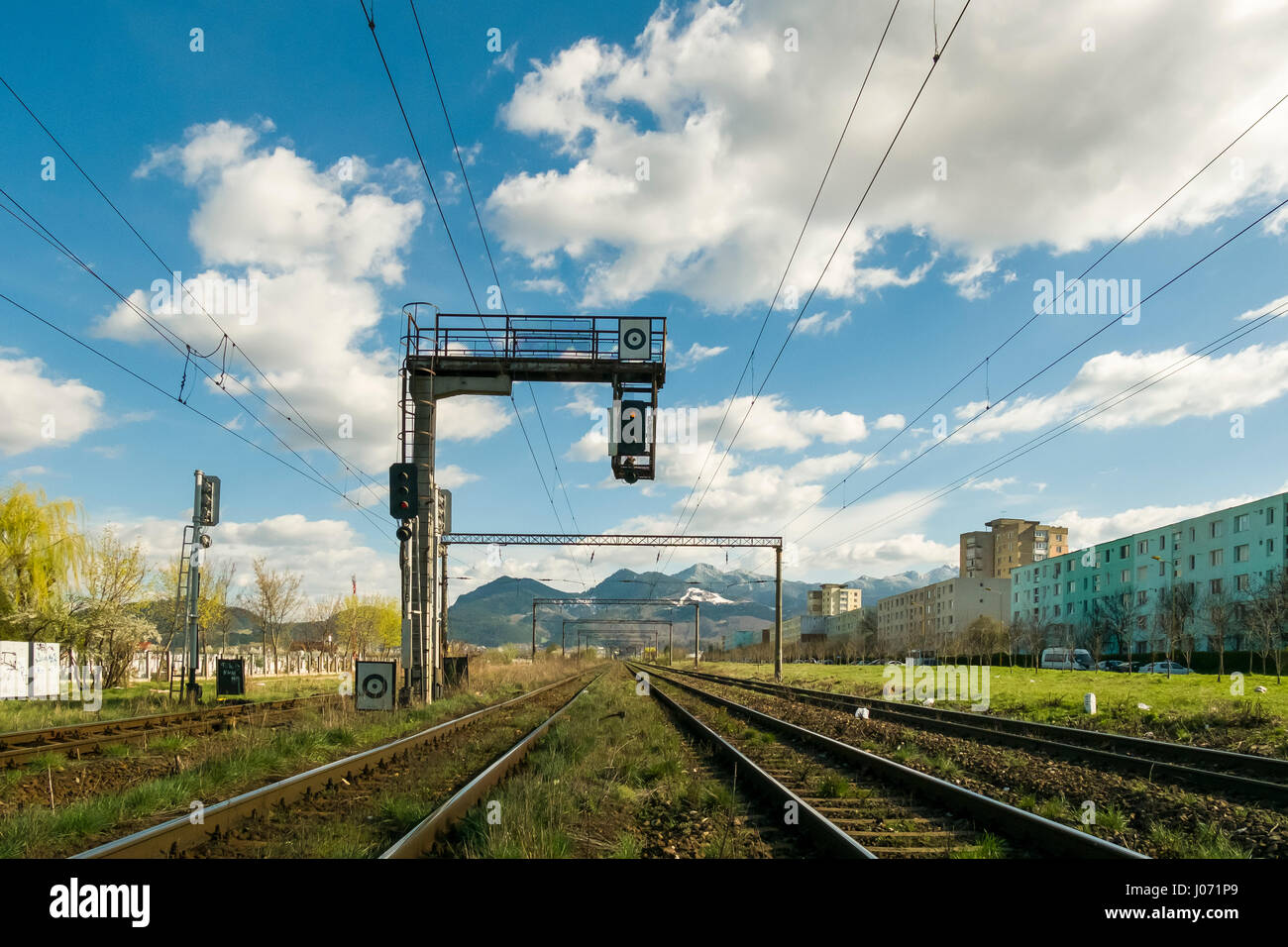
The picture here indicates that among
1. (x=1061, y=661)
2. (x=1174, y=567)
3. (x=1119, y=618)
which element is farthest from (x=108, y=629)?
(x=1174, y=567)

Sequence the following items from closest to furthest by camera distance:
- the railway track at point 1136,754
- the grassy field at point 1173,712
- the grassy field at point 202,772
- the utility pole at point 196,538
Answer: the grassy field at point 202,772 → the railway track at point 1136,754 → the grassy field at point 1173,712 → the utility pole at point 196,538

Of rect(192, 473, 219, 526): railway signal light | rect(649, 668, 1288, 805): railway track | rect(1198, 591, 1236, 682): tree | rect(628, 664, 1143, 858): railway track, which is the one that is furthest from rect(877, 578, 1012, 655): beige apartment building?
rect(628, 664, 1143, 858): railway track

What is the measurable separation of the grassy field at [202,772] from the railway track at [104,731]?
0.60m

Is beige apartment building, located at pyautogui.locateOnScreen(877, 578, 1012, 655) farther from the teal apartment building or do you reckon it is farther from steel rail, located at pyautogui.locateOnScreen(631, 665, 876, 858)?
steel rail, located at pyautogui.locateOnScreen(631, 665, 876, 858)

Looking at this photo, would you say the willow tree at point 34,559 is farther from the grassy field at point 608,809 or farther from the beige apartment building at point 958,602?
the beige apartment building at point 958,602

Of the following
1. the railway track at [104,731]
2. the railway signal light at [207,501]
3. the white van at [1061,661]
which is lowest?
the white van at [1061,661]

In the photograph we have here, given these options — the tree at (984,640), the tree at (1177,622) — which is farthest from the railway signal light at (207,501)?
the tree at (984,640)

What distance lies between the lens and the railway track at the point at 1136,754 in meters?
11.0

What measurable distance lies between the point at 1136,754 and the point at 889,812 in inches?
323

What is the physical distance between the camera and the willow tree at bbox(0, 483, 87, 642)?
33938 millimetres

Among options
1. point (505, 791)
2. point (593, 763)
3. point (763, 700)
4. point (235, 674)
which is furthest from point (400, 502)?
point (763, 700)
